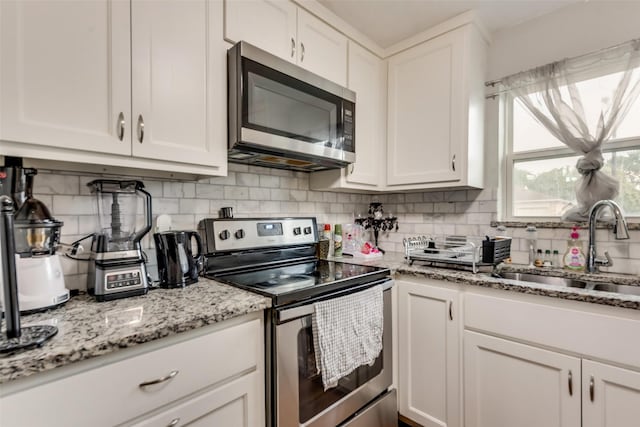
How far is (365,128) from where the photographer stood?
2.05 meters

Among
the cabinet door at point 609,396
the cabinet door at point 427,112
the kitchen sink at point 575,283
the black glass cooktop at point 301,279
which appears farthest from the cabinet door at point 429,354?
the cabinet door at point 427,112

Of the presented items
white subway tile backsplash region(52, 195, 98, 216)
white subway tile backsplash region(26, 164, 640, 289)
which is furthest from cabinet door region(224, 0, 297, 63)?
white subway tile backsplash region(52, 195, 98, 216)

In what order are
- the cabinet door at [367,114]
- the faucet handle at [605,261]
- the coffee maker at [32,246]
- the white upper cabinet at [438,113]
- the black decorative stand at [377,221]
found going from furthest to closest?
the black decorative stand at [377,221] < the cabinet door at [367,114] < the white upper cabinet at [438,113] < the faucet handle at [605,261] < the coffee maker at [32,246]

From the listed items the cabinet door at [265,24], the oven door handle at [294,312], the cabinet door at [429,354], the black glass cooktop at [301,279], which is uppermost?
the cabinet door at [265,24]

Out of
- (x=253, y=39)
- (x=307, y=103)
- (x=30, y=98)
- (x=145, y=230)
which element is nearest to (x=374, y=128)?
(x=307, y=103)

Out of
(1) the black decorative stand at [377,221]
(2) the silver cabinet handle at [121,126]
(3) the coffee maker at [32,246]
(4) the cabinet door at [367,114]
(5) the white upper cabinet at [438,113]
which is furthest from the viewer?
(1) the black decorative stand at [377,221]

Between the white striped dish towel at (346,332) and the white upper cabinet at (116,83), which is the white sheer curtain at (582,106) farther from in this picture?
the white upper cabinet at (116,83)

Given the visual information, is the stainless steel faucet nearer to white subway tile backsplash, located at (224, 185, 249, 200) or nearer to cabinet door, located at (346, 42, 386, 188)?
cabinet door, located at (346, 42, 386, 188)

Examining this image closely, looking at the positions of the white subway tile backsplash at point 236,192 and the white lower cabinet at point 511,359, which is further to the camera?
the white subway tile backsplash at point 236,192

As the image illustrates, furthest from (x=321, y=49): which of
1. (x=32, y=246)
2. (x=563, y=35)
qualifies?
(x=32, y=246)

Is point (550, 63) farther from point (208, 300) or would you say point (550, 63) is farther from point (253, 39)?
point (208, 300)

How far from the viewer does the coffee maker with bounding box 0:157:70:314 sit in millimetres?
926

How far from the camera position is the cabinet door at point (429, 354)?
61.2 inches

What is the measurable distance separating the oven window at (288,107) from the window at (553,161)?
1.24 metres
